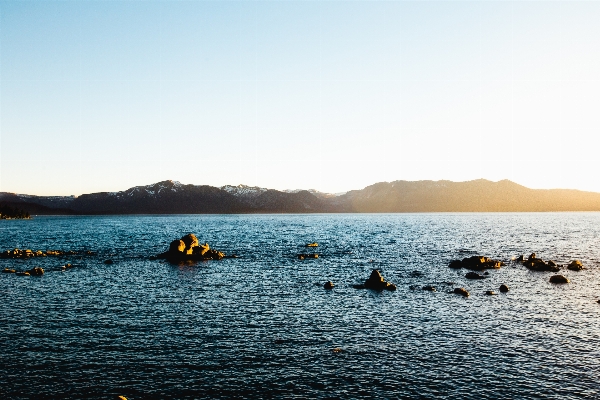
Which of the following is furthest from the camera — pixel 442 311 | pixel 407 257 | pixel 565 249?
pixel 565 249

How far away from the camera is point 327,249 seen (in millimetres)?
120375

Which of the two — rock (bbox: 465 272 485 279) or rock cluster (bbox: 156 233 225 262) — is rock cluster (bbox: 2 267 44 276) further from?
rock (bbox: 465 272 485 279)

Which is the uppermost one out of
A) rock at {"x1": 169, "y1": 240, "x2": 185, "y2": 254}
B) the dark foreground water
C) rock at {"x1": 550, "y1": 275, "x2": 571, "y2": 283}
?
rock at {"x1": 169, "y1": 240, "x2": 185, "y2": 254}

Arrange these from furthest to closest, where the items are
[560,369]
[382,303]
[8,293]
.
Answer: [8,293]
[382,303]
[560,369]

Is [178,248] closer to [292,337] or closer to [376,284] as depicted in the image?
[376,284]

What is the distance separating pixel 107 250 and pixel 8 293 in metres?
57.5

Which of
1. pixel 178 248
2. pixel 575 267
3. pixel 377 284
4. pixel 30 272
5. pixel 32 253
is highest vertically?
pixel 178 248

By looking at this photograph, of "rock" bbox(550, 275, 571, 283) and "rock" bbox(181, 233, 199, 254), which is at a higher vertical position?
"rock" bbox(181, 233, 199, 254)

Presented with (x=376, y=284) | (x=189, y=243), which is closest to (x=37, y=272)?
(x=189, y=243)

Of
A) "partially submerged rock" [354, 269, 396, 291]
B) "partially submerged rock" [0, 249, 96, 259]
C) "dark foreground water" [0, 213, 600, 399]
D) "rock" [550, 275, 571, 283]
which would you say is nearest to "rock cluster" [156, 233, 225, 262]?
"dark foreground water" [0, 213, 600, 399]

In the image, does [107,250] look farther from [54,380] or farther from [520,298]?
[520,298]

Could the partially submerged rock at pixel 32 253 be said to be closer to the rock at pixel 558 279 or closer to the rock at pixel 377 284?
the rock at pixel 377 284

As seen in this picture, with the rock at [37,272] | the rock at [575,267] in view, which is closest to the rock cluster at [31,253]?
the rock at [37,272]

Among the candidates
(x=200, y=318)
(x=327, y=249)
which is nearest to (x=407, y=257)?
(x=327, y=249)
